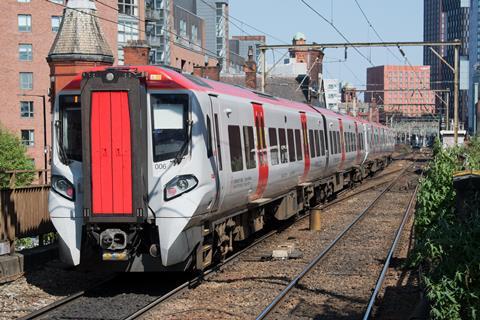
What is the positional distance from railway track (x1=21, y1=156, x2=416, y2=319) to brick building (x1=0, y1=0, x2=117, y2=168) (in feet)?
171

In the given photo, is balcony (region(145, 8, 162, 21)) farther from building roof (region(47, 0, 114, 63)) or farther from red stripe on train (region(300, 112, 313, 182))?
red stripe on train (region(300, 112, 313, 182))

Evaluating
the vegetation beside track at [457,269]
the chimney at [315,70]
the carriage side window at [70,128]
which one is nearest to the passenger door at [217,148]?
the carriage side window at [70,128]

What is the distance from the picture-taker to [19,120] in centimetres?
6166

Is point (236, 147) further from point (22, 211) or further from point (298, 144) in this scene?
point (298, 144)

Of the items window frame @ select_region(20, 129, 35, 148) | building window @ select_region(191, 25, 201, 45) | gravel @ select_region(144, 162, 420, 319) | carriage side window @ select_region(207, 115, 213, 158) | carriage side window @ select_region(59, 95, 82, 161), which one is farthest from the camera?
building window @ select_region(191, 25, 201, 45)

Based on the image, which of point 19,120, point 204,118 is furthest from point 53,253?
point 19,120

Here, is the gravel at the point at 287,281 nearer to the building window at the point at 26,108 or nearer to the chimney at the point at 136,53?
the chimney at the point at 136,53

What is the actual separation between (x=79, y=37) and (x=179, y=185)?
25940 mm

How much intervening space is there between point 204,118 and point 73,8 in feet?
82.9

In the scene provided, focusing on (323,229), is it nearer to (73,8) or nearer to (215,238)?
(215,238)

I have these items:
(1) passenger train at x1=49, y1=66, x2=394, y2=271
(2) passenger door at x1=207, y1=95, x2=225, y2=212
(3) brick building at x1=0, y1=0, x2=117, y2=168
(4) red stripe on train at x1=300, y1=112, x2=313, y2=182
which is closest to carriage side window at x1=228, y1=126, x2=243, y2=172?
(2) passenger door at x1=207, y1=95, x2=225, y2=212

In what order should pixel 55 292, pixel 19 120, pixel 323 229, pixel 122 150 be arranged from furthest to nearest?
pixel 19 120
pixel 323 229
pixel 55 292
pixel 122 150

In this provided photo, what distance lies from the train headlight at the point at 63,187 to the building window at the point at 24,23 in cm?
5545

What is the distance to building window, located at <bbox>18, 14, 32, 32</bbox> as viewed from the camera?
62625mm
